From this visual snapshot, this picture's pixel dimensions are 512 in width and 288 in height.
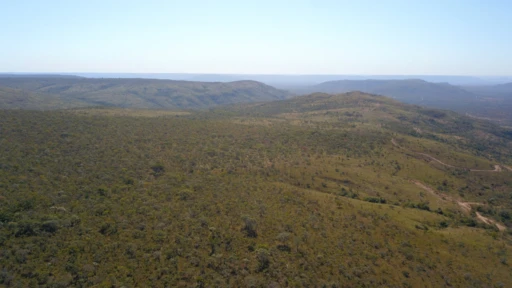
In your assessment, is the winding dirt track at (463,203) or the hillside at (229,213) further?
the winding dirt track at (463,203)

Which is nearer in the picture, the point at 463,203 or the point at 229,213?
the point at 229,213

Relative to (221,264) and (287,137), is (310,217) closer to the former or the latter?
(221,264)

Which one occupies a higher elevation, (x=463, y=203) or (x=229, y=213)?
(x=229, y=213)

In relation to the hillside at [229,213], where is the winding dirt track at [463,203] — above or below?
below

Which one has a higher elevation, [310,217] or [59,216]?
[59,216]

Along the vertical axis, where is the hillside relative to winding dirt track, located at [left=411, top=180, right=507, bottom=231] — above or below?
above

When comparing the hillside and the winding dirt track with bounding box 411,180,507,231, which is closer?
the hillside

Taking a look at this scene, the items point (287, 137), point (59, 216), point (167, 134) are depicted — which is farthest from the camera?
point (287, 137)

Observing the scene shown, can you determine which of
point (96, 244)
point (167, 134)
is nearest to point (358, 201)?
point (96, 244)
